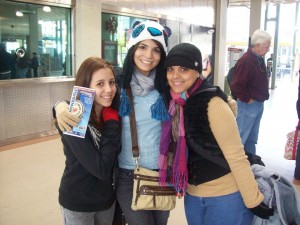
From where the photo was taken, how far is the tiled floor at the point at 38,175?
2.81m

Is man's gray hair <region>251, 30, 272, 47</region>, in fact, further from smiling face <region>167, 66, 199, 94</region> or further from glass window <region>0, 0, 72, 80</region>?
glass window <region>0, 0, 72, 80</region>

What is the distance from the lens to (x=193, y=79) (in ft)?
5.03

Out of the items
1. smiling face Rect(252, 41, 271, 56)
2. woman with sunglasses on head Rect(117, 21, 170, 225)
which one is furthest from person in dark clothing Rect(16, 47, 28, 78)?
woman with sunglasses on head Rect(117, 21, 170, 225)

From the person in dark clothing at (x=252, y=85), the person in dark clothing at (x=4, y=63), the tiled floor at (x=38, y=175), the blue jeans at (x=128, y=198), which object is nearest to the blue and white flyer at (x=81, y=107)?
the blue jeans at (x=128, y=198)

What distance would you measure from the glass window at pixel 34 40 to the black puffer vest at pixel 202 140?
4.26m

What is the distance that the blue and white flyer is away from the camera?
4.43 ft

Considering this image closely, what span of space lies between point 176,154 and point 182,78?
1.16ft

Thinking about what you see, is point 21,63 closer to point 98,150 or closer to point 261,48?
point 261,48

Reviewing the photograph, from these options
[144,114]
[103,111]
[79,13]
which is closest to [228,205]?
[144,114]

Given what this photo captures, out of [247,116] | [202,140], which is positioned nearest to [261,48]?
[247,116]

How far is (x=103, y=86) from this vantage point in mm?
1499

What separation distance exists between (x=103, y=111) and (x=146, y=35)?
439mm

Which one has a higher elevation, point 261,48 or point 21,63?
point 261,48

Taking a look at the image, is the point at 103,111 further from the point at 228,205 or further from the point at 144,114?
the point at 228,205
